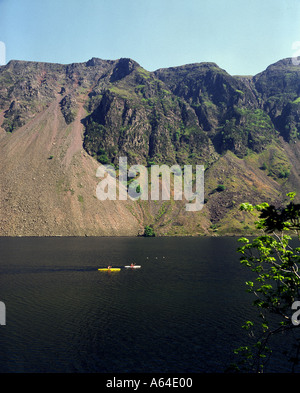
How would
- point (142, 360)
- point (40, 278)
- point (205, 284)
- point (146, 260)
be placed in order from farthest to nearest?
point (146, 260) → point (40, 278) → point (205, 284) → point (142, 360)

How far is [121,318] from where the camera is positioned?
166 ft

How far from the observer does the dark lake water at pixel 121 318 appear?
117 feet

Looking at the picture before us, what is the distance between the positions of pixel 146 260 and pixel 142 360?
253ft

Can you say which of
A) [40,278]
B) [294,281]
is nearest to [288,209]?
[294,281]

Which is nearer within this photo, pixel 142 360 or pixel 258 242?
pixel 258 242

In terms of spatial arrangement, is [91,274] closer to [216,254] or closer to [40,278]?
[40,278]

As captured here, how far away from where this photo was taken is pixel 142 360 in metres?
35.8

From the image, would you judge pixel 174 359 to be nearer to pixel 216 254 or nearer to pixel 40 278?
pixel 40 278

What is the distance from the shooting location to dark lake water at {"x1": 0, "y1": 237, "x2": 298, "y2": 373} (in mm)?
35562

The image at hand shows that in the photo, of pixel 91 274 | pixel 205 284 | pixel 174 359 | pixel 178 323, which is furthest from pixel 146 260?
pixel 174 359
